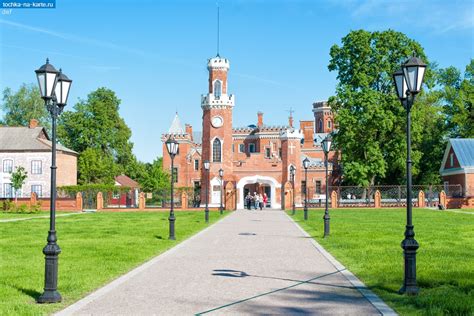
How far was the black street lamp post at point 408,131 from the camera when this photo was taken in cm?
888

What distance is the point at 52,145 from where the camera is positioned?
9.27 m

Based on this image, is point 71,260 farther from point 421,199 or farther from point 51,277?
point 421,199

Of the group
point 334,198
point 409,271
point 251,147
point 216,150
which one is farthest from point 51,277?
point 251,147

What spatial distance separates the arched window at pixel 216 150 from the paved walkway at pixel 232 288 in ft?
136

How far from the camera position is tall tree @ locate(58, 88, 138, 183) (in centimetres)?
6581

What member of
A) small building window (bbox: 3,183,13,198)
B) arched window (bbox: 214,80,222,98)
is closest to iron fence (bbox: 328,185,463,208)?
arched window (bbox: 214,80,222,98)

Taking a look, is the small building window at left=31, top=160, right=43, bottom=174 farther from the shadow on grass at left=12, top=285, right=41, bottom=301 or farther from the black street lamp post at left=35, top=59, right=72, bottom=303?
the shadow on grass at left=12, top=285, right=41, bottom=301

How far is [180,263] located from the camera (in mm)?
12766

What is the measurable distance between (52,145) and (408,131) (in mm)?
5751

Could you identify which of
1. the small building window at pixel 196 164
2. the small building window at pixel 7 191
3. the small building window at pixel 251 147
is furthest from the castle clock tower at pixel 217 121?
the small building window at pixel 251 147

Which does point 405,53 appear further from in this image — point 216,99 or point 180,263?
point 180,263

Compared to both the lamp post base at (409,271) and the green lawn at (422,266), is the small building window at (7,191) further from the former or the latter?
the lamp post base at (409,271)

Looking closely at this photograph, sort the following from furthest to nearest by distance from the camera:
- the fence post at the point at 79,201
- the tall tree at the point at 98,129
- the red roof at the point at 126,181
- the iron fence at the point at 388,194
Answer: the red roof at the point at 126,181 → the tall tree at the point at 98,129 → the iron fence at the point at 388,194 → the fence post at the point at 79,201

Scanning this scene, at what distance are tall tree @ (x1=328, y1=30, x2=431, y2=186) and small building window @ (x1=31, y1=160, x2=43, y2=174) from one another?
28693 millimetres
